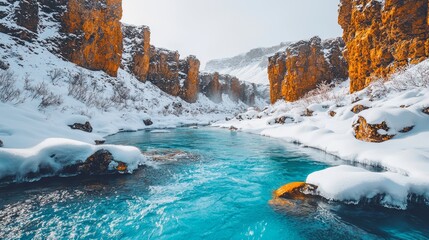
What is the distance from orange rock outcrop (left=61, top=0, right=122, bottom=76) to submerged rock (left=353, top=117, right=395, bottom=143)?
44.0m

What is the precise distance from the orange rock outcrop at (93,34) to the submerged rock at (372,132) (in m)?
44.0

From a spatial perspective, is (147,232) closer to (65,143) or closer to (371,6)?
(65,143)

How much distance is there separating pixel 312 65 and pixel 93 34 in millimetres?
44351

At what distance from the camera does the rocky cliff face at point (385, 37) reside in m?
21.4

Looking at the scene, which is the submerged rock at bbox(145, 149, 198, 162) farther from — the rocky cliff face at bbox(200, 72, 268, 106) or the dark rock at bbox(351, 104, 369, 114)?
the rocky cliff face at bbox(200, 72, 268, 106)

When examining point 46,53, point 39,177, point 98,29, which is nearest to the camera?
point 39,177

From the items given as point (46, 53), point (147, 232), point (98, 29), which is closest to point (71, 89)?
point (46, 53)

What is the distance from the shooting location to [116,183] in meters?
7.57

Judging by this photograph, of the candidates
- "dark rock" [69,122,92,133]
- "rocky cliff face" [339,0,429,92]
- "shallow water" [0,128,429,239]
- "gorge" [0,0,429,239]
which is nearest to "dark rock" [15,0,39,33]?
"gorge" [0,0,429,239]

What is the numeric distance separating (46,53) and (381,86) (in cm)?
4445

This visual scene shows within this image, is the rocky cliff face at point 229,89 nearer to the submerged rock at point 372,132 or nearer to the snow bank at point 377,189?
the submerged rock at point 372,132

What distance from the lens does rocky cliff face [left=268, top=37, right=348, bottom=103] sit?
46844mm

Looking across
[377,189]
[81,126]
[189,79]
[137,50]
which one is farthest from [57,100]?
[189,79]

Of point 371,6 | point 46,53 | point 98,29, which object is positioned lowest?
point 46,53
